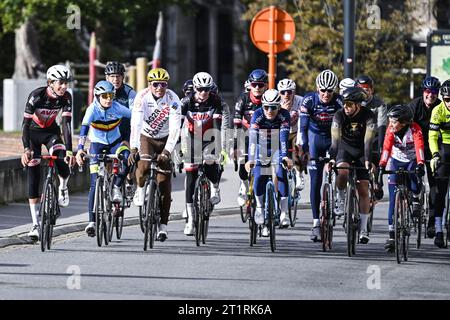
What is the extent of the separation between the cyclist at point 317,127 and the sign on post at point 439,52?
8.33 metres

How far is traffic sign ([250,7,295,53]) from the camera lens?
22531 millimetres

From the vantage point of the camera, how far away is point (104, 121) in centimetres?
1633

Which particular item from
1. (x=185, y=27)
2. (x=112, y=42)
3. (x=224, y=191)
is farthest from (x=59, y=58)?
(x=224, y=191)

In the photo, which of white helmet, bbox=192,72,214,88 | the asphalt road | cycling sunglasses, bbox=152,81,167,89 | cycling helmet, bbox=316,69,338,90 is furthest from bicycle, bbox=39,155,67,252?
cycling helmet, bbox=316,69,338,90

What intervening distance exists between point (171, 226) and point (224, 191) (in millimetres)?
4479

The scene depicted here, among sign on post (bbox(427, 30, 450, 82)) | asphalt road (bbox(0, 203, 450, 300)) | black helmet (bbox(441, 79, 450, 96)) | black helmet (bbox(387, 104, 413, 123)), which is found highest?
sign on post (bbox(427, 30, 450, 82))

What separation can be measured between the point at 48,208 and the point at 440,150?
419 centimetres

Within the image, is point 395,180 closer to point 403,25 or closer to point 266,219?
point 266,219

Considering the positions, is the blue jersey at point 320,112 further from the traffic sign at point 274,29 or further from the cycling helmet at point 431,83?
the traffic sign at point 274,29

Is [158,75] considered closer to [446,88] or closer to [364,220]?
[364,220]

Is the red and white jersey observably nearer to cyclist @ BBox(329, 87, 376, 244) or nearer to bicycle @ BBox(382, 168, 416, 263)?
cyclist @ BBox(329, 87, 376, 244)

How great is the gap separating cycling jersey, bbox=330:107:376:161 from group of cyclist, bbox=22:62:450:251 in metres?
0.01
